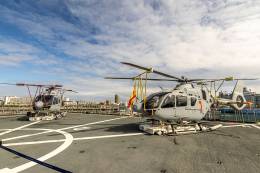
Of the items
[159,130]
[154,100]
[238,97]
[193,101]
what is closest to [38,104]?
[154,100]

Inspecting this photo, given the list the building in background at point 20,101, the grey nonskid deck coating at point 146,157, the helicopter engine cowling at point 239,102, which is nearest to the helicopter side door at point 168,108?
the grey nonskid deck coating at point 146,157

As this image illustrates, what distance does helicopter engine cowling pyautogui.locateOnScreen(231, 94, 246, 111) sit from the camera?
1936 cm

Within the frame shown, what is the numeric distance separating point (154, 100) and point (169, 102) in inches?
43.2

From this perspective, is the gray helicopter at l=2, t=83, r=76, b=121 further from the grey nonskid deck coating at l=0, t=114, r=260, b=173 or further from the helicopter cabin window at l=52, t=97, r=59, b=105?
the grey nonskid deck coating at l=0, t=114, r=260, b=173

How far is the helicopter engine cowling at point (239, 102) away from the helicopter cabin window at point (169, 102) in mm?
9467

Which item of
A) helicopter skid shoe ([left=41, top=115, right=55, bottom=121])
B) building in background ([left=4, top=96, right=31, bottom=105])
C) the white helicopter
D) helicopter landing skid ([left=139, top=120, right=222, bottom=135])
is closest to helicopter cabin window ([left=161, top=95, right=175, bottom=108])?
the white helicopter

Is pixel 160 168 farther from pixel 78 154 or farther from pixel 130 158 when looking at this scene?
pixel 78 154

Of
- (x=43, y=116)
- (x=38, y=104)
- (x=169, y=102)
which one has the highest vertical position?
(x=169, y=102)

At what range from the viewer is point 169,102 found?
13.7 meters

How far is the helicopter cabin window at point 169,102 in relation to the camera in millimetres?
13545

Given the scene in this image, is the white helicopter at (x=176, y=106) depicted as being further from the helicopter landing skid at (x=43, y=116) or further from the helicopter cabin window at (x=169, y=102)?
the helicopter landing skid at (x=43, y=116)

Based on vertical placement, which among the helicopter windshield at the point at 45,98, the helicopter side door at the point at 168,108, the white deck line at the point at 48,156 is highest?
the helicopter windshield at the point at 45,98

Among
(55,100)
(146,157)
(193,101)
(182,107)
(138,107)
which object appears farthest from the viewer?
(55,100)

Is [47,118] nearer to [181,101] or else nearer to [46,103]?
[46,103]
